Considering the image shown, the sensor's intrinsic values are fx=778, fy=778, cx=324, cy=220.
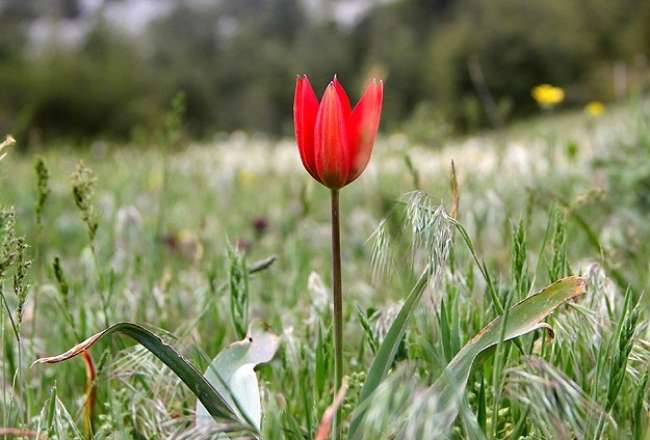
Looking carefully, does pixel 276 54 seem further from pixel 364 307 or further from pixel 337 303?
pixel 337 303

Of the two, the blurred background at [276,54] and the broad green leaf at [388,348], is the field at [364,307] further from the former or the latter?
the blurred background at [276,54]

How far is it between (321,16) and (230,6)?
8.42 metres

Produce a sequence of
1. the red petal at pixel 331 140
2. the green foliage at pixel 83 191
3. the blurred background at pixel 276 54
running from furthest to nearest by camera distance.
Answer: the blurred background at pixel 276 54 < the green foliage at pixel 83 191 < the red petal at pixel 331 140

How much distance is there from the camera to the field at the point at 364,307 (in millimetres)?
764

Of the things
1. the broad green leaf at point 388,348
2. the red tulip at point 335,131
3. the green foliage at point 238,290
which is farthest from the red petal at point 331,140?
the green foliage at point 238,290

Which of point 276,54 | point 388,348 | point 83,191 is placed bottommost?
point 388,348

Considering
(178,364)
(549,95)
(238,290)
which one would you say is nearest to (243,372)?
(178,364)

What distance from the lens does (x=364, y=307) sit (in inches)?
65.0

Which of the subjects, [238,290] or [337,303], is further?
[238,290]

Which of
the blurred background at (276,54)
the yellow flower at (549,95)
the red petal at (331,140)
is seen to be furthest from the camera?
the blurred background at (276,54)

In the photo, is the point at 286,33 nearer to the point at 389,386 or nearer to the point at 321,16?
the point at 321,16

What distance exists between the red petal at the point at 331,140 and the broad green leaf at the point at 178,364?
23 centimetres

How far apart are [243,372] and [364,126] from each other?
32cm

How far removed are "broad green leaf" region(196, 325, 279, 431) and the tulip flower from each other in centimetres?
11
